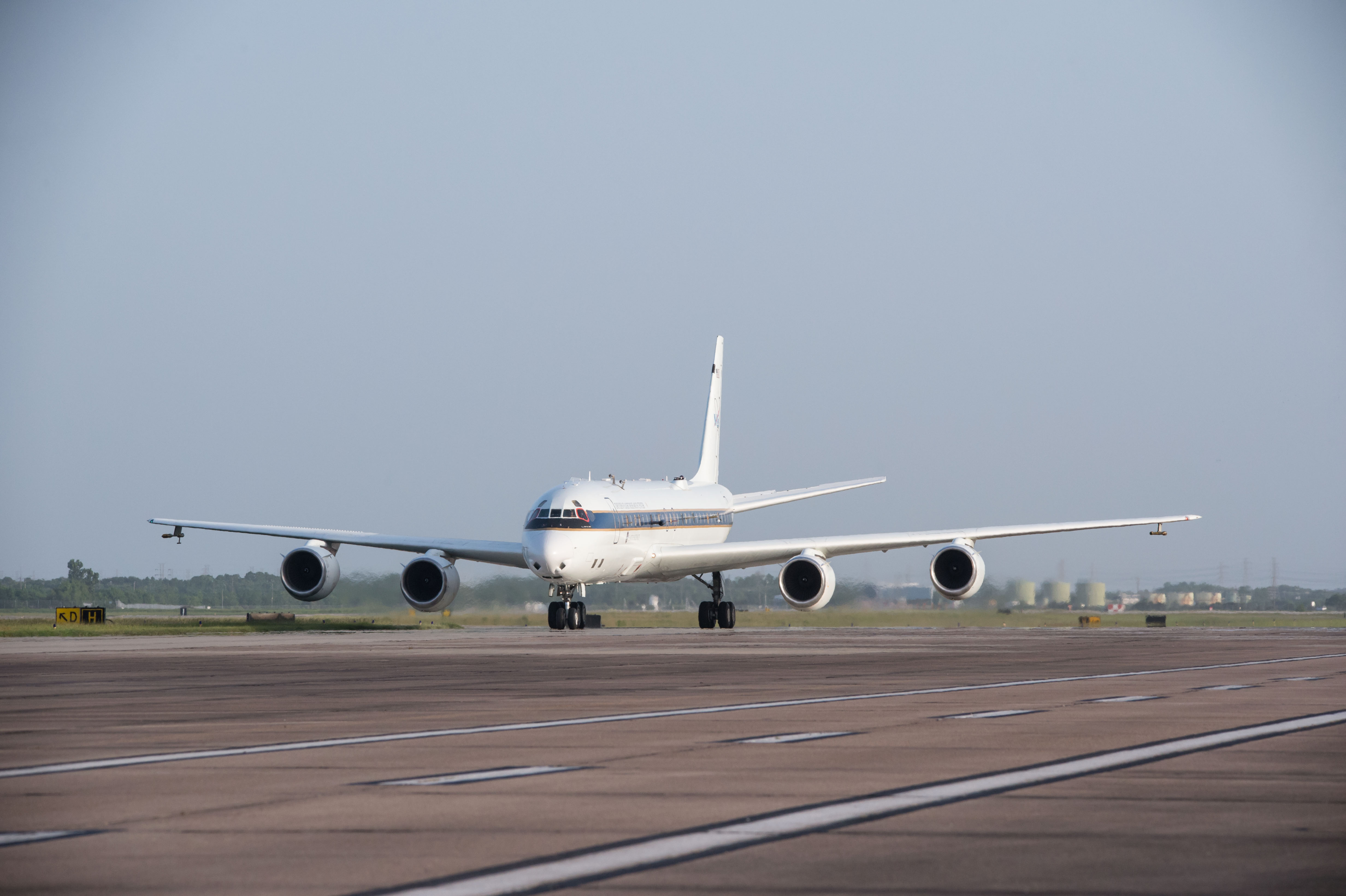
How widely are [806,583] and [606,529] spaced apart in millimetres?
5801

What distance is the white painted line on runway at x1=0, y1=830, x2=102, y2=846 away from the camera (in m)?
7.06

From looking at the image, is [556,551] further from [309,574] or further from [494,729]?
[494,729]

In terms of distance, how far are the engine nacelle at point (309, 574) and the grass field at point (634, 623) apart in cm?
155

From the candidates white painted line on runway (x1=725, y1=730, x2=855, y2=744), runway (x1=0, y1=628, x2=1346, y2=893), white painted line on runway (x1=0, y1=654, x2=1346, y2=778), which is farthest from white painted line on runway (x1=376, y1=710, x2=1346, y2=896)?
white painted line on runway (x1=0, y1=654, x2=1346, y2=778)

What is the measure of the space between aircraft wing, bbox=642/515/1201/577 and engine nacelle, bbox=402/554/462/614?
5.27m

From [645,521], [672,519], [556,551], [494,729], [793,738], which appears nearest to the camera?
[793,738]

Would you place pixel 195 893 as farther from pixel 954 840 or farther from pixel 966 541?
pixel 966 541

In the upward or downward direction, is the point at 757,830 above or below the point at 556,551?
below

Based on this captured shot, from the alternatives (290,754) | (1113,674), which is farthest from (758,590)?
(290,754)

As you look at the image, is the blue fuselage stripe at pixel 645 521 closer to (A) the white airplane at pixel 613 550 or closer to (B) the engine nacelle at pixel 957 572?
(A) the white airplane at pixel 613 550

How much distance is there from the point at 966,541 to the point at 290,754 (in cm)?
3418

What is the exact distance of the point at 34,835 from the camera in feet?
23.8

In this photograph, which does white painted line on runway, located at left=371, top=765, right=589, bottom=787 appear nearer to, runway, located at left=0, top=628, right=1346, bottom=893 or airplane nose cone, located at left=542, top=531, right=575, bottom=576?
runway, located at left=0, top=628, right=1346, bottom=893

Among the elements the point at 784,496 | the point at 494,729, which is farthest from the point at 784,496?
the point at 494,729
